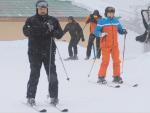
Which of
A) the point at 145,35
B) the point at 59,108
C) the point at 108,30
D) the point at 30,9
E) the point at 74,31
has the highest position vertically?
the point at 108,30

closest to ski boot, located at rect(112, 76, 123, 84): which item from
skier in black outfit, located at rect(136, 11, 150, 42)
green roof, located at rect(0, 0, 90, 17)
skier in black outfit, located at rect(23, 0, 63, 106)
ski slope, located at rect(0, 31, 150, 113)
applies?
ski slope, located at rect(0, 31, 150, 113)

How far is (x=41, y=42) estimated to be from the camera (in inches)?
362

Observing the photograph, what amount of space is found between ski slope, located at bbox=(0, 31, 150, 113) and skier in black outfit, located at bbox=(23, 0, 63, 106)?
0.37 m

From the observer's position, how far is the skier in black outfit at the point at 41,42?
358 inches

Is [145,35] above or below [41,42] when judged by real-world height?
below

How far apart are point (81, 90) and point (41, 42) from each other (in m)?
2.41

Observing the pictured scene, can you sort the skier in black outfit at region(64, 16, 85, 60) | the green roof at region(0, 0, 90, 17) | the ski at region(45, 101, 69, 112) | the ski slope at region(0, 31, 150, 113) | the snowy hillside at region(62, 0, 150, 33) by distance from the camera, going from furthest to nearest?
the snowy hillside at region(62, 0, 150, 33)
the green roof at region(0, 0, 90, 17)
the skier in black outfit at region(64, 16, 85, 60)
the ski slope at region(0, 31, 150, 113)
the ski at region(45, 101, 69, 112)

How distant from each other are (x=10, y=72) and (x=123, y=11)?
37.9 meters

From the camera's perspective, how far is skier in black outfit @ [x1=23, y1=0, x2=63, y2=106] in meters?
9.09

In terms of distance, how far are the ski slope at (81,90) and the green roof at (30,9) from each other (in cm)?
1049

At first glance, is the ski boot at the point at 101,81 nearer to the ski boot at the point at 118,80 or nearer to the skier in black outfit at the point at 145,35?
the ski boot at the point at 118,80

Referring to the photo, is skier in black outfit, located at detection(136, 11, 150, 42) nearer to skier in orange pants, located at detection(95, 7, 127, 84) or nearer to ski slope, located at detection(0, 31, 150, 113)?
ski slope, located at detection(0, 31, 150, 113)

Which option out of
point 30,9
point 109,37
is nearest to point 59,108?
point 109,37

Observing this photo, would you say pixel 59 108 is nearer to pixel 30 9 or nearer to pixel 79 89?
pixel 79 89
